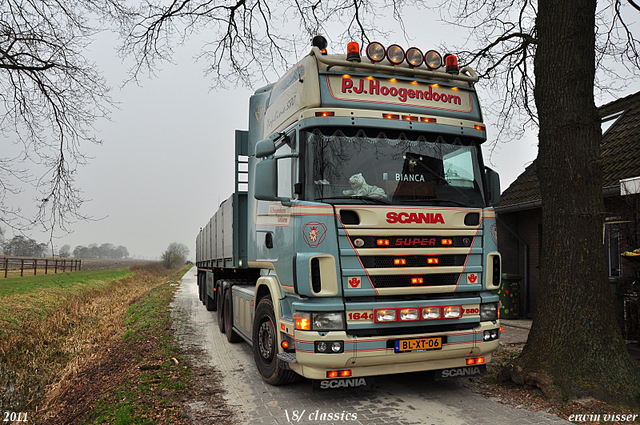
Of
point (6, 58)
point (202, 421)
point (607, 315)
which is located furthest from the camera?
point (6, 58)

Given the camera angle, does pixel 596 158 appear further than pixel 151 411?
Yes

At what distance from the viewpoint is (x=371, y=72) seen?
17.6 feet

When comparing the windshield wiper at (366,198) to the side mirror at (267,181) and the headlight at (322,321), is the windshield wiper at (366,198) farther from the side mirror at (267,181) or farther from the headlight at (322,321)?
the headlight at (322,321)

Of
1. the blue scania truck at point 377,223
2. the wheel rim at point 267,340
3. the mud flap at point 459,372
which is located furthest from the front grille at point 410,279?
the wheel rim at point 267,340

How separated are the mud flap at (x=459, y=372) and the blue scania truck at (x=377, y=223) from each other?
1cm

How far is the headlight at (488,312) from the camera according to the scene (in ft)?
17.4

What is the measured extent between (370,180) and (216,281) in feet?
22.3

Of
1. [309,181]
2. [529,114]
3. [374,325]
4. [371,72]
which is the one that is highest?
[529,114]

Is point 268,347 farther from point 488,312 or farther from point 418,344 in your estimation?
point 488,312

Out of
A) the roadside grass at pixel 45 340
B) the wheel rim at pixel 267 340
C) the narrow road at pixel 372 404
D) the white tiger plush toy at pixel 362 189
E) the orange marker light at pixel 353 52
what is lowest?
the roadside grass at pixel 45 340

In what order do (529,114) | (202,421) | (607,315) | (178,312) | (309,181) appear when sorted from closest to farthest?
(202,421) < (309,181) < (607,315) < (529,114) < (178,312)

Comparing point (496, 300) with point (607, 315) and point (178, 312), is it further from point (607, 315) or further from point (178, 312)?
point (178, 312)

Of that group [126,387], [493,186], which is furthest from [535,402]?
[126,387]

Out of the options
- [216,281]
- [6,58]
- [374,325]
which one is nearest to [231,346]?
[216,281]
